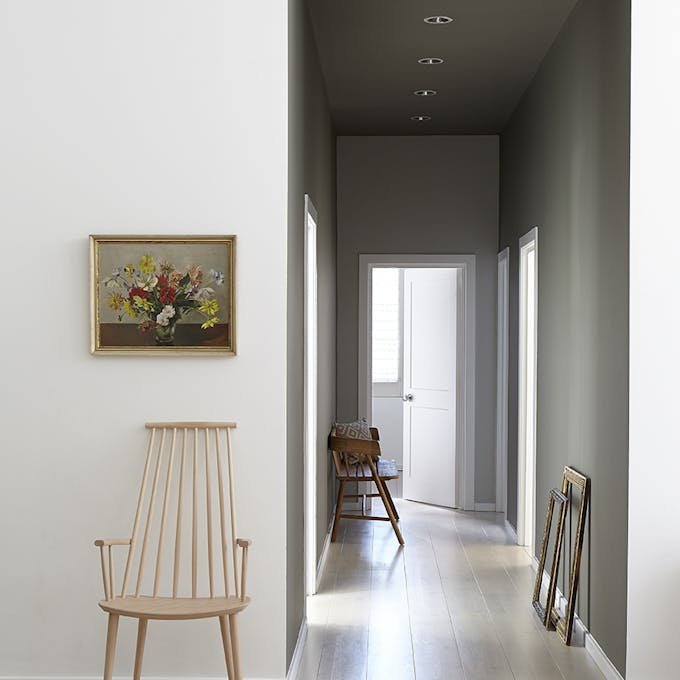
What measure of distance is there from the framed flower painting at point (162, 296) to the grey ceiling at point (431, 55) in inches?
70.6

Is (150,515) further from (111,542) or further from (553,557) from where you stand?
(553,557)

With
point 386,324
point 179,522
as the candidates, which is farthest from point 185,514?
point 386,324

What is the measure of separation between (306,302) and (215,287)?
1046 mm

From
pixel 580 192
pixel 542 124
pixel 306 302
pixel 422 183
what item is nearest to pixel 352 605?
pixel 306 302

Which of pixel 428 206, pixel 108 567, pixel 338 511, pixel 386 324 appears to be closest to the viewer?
pixel 108 567

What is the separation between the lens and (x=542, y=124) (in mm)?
5551

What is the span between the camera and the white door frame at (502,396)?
7.27 metres

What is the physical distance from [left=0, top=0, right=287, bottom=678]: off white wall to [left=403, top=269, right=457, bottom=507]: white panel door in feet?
14.6

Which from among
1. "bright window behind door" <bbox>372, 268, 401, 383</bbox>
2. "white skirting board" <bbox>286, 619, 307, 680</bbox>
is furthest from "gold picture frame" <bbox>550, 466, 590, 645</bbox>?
"bright window behind door" <bbox>372, 268, 401, 383</bbox>

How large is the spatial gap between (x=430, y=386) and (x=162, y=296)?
4767 millimetres

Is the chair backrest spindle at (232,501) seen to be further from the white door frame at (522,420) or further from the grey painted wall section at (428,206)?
the grey painted wall section at (428,206)

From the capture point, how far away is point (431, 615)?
15.4ft

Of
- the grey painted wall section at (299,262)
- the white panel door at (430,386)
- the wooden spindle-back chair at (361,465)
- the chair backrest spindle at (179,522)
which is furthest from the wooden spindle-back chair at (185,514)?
the white panel door at (430,386)

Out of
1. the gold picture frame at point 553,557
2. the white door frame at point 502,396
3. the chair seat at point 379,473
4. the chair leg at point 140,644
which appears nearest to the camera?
the chair leg at point 140,644
